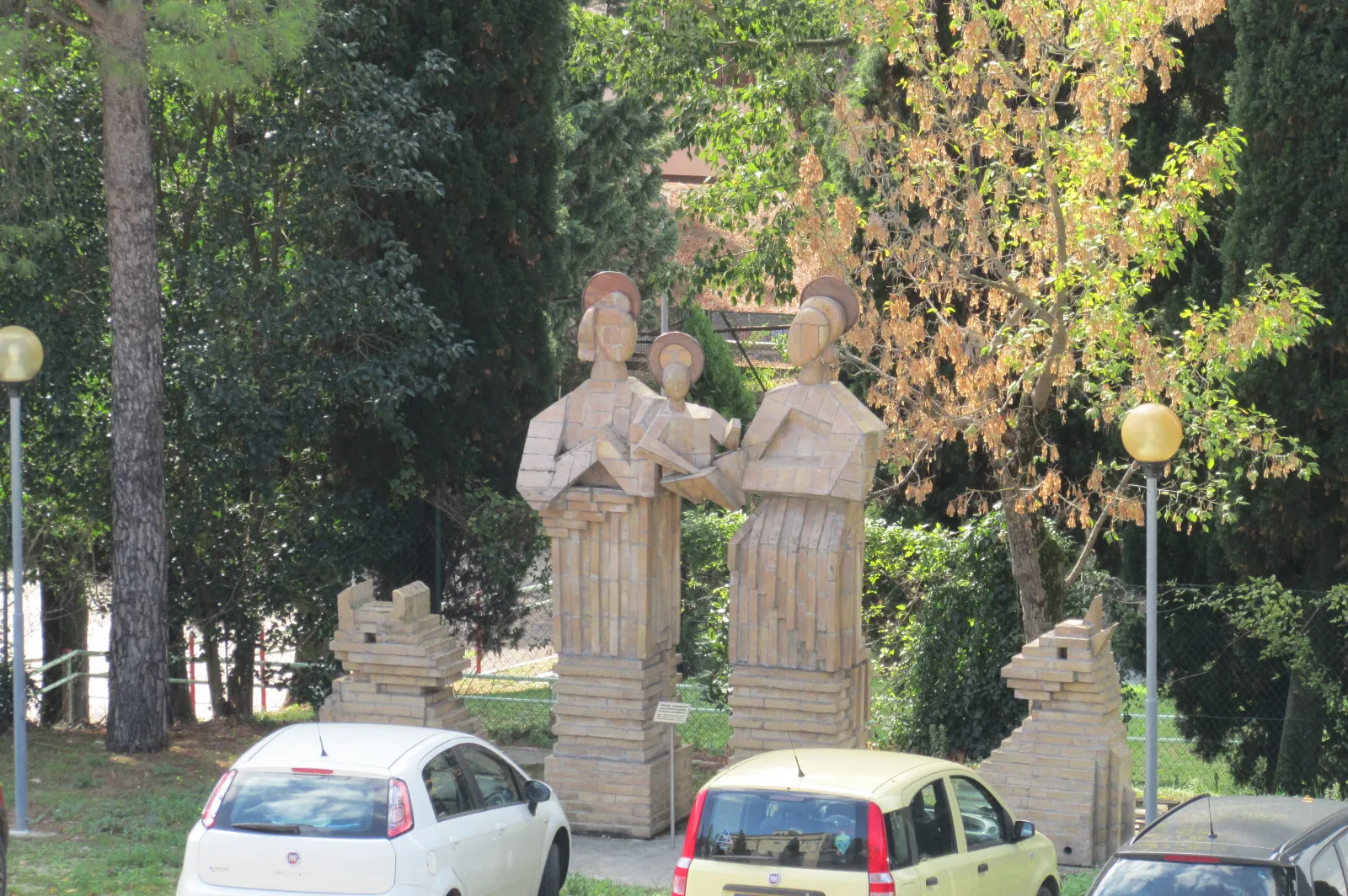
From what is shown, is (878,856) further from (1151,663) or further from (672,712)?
(672,712)

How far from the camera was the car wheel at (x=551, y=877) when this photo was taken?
9.70 metres

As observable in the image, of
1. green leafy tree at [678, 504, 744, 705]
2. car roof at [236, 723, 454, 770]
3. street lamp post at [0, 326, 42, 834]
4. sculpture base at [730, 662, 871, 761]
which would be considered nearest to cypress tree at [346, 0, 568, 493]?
green leafy tree at [678, 504, 744, 705]

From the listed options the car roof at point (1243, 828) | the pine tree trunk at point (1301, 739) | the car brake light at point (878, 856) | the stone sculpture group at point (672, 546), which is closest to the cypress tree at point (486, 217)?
the stone sculpture group at point (672, 546)

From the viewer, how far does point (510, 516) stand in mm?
16016

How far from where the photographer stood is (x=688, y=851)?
7.70 metres

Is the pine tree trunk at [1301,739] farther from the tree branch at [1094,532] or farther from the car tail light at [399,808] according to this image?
the car tail light at [399,808]

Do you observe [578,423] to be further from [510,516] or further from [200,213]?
[200,213]

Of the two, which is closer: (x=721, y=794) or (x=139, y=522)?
(x=721, y=794)

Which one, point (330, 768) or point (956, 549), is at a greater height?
point (956, 549)

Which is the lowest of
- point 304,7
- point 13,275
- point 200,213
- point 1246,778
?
point 1246,778

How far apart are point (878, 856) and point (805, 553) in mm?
4014

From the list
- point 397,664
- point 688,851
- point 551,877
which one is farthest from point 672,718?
point 688,851

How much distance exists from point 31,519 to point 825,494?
28.4 ft

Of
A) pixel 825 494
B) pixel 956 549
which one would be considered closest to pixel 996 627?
pixel 956 549
